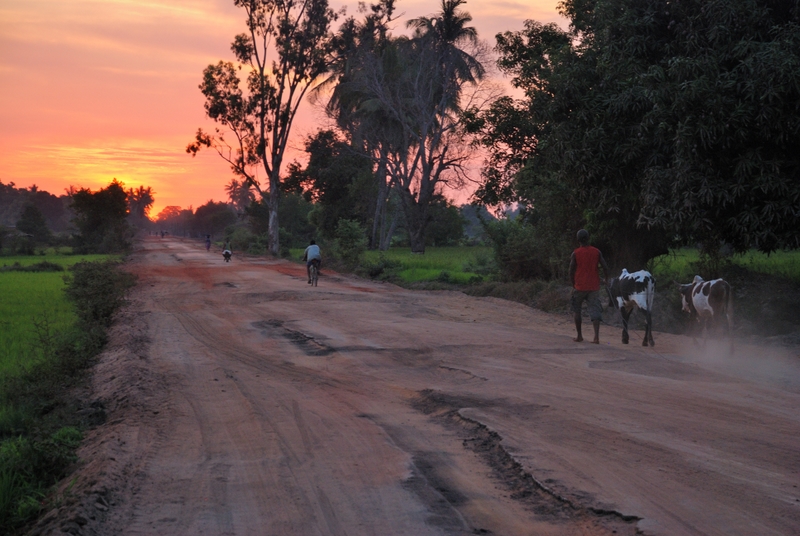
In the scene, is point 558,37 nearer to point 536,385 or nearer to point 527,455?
point 536,385

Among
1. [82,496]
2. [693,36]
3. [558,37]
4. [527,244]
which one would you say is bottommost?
[82,496]

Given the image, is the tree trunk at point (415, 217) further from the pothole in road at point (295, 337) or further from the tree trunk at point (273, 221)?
the pothole in road at point (295, 337)

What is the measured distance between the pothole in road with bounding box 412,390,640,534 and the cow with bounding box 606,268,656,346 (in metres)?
5.41

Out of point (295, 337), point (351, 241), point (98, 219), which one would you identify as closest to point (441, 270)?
point (351, 241)

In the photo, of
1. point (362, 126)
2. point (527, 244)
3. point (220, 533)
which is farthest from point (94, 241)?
point (220, 533)

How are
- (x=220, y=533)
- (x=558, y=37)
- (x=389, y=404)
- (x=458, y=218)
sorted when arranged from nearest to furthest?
(x=220, y=533)
(x=389, y=404)
(x=558, y=37)
(x=458, y=218)

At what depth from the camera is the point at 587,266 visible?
480 inches

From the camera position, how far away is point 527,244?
2361 cm

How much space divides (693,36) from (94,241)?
208 ft

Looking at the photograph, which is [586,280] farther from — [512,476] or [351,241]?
[351,241]

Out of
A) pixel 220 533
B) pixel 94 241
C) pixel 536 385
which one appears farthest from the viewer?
pixel 94 241

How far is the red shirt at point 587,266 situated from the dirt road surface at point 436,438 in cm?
104

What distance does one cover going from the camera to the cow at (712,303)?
1166 centimetres

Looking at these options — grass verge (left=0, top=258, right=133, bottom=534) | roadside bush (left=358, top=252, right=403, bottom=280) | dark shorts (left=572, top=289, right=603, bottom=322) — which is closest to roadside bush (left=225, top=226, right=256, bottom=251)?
roadside bush (left=358, top=252, right=403, bottom=280)
